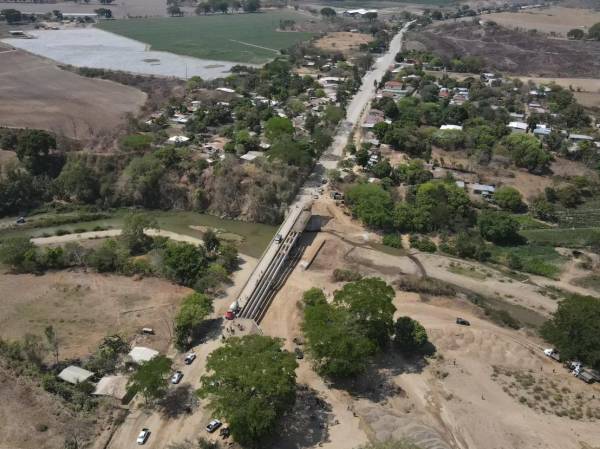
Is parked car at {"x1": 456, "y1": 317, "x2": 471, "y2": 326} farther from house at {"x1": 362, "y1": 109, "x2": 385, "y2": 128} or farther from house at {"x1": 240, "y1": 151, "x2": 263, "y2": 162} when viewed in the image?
house at {"x1": 362, "y1": 109, "x2": 385, "y2": 128}

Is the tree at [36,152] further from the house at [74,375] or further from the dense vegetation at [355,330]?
the dense vegetation at [355,330]

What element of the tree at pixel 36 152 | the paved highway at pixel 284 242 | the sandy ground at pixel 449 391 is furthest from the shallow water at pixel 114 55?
the sandy ground at pixel 449 391

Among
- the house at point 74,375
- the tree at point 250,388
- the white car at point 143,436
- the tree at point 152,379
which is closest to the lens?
the tree at point 250,388

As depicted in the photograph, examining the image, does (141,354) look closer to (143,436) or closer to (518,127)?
(143,436)

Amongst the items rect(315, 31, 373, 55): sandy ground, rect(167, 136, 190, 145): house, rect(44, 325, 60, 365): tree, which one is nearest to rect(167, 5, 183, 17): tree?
rect(315, 31, 373, 55): sandy ground

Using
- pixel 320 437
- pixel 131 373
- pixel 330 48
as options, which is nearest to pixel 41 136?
pixel 131 373
